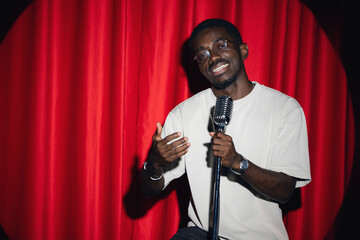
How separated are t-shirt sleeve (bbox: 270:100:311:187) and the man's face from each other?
34cm

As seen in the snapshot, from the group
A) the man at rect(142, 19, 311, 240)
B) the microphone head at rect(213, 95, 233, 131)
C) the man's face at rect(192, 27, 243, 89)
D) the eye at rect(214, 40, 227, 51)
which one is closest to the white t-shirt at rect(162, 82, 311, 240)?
the man at rect(142, 19, 311, 240)

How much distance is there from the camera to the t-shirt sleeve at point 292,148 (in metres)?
1.03

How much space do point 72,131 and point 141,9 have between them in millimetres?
1058

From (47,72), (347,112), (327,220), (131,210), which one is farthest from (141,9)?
(327,220)

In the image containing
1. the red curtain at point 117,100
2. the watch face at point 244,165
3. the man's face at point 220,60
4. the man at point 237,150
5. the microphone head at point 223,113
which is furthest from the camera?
the red curtain at point 117,100

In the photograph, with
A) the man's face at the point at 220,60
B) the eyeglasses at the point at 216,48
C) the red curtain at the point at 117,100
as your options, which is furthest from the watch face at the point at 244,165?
the red curtain at the point at 117,100

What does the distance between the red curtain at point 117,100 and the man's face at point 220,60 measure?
40 cm

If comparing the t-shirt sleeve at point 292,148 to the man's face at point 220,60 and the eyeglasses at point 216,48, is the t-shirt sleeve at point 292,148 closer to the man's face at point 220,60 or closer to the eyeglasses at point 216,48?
the man's face at point 220,60

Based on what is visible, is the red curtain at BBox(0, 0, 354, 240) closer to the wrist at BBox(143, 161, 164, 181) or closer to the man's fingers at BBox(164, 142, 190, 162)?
the wrist at BBox(143, 161, 164, 181)

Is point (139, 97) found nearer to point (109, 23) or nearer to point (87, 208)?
point (109, 23)

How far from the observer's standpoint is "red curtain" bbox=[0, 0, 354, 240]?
5.43ft

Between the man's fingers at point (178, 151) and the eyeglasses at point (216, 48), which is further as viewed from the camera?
the eyeglasses at point (216, 48)

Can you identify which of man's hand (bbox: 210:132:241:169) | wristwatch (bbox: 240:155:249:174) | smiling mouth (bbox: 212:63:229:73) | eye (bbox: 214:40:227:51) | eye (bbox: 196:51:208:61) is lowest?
wristwatch (bbox: 240:155:249:174)

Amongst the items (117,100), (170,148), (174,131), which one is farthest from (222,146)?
(117,100)
